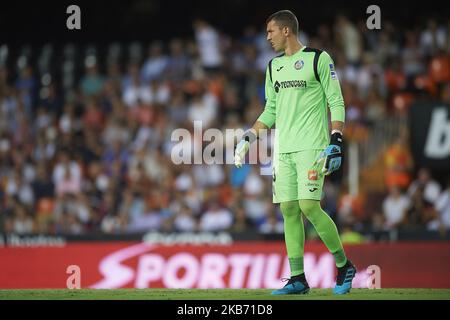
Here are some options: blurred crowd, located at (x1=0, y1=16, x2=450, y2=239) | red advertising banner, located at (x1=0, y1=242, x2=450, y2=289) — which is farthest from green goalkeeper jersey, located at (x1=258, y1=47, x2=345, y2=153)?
blurred crowd, located at (x1=0, y1=16, x2=450, y2=239)

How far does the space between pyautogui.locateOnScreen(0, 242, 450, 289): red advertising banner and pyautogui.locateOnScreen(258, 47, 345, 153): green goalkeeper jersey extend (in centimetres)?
653

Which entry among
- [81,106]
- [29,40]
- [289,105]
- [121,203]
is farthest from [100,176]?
[289,105]

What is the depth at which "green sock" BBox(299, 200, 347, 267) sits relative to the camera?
9.62 meters

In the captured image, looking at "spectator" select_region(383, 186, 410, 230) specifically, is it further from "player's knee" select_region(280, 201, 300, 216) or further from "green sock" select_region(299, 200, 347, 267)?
"player's knee" select_region(280, 201, 300, 216)

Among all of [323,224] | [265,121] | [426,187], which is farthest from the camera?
[426,187]

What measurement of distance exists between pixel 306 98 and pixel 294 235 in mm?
1307

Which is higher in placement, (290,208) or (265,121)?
(265,121)

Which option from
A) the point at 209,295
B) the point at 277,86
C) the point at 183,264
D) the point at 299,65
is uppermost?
the point at 299,65

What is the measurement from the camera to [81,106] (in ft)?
74.5

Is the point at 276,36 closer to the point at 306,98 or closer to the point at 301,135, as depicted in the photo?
the point at 306,98

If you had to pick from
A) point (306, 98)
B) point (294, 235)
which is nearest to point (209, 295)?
point (294, 235)

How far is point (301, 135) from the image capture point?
9.75 m

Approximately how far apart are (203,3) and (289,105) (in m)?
15.7

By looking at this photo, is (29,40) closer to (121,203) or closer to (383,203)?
(121,203)
